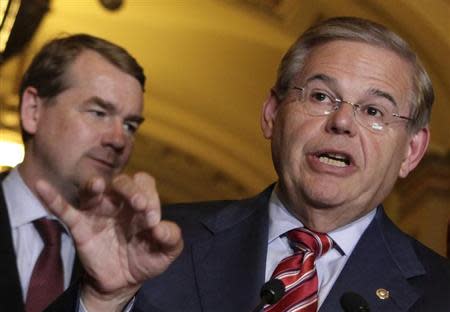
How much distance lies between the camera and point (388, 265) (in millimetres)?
1864

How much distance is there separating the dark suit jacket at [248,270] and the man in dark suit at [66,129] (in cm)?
37

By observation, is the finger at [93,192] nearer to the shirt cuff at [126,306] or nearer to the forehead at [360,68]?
the shirt cuff at [126,306]

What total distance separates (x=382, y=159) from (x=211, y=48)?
527cm

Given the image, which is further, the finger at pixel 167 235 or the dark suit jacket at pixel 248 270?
the dark suit jacket at pixel 248 270

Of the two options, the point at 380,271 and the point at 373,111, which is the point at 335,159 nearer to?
the point at 373,111

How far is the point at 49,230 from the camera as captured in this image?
2.14 metres

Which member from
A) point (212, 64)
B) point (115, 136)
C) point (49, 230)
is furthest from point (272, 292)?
point (212, 64)

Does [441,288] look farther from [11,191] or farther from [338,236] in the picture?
[11,191]

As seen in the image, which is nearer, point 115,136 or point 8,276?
point 8,276

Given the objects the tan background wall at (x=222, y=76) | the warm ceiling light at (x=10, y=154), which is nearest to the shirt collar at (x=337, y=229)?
the tan background wall at (x=222, y=76)

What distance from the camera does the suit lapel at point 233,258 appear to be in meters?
1.80

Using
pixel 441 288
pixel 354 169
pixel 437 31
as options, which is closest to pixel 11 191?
pixel 354 169

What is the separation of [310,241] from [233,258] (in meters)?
0.16

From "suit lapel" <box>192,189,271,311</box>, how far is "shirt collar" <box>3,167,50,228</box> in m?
0.43
